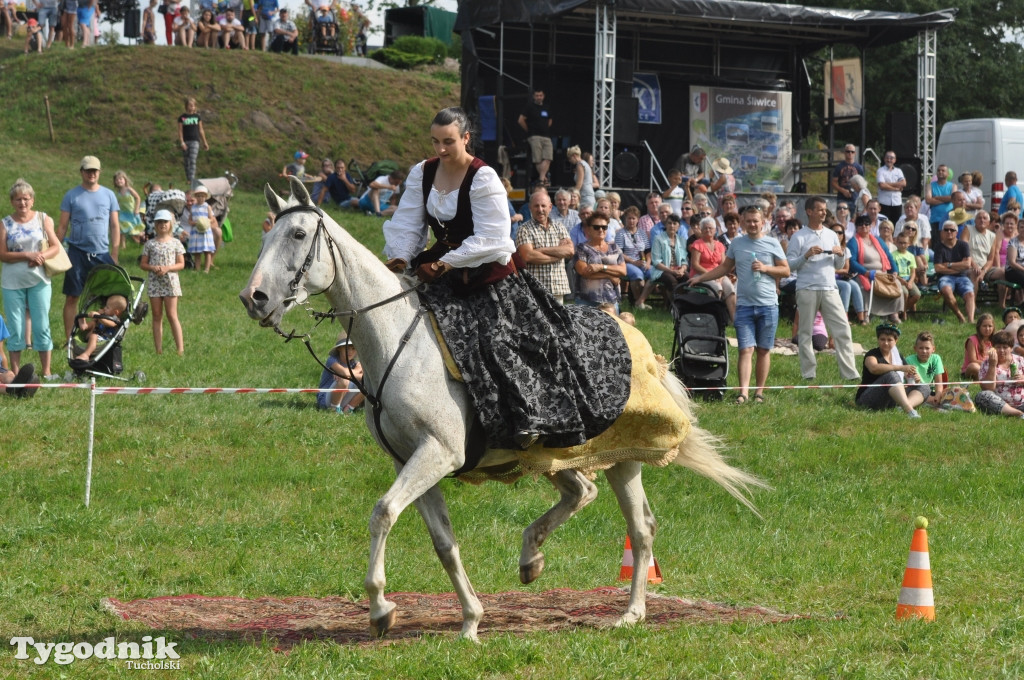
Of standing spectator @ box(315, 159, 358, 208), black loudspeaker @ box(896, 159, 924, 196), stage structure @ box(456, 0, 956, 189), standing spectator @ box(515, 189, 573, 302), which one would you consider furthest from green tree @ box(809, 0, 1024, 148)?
standing spectator @ box(515, 189, 573, 302)

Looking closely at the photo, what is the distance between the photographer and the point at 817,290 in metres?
15.1

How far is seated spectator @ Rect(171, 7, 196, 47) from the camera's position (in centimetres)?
3741

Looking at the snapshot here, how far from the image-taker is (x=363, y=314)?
21.3 ft

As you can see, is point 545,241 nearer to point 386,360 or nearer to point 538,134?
point 386,360

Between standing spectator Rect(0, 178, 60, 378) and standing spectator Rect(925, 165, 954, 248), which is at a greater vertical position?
standing spectator Rect(925, 165, 954, 248)

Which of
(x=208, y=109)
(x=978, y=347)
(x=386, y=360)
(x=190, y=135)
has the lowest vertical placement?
(x=978, y=347)

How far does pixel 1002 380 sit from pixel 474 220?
9.20 m

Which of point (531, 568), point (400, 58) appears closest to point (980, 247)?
point (531, 568)

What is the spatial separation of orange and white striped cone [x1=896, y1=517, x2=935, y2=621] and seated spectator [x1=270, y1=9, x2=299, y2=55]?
34495 mm

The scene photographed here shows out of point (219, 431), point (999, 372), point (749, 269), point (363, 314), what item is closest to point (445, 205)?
point (363, 314)

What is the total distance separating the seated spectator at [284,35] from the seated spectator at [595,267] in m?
27.4

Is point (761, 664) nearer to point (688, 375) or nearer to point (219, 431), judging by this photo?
point (219, 431)

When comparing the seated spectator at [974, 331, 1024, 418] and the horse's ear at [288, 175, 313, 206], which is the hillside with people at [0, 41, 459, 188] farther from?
the horse's ear at [288, 175, 313, 206]

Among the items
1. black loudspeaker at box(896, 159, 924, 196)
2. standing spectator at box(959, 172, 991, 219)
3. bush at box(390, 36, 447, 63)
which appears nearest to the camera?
standing spectator at box(959, 172, 991, 219)
